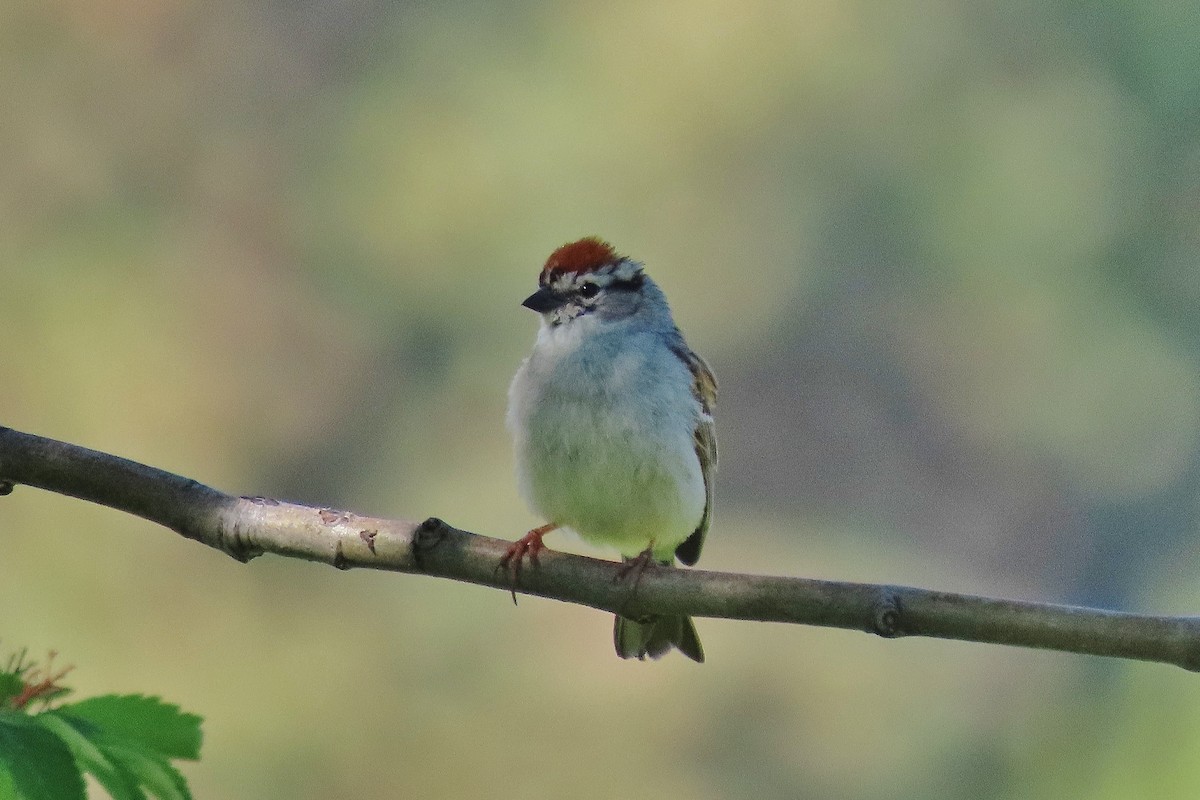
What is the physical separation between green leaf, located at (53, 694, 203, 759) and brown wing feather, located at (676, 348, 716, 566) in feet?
4.80

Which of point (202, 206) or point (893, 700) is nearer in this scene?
point (893, 700)

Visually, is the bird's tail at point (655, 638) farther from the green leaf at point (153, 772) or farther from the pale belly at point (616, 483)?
the green leaf at point (153, 772)

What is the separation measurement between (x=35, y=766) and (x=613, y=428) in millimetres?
1461

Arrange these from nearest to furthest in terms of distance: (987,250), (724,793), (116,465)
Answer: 1. (116,465)
2. (724,793)
3. (987,250)

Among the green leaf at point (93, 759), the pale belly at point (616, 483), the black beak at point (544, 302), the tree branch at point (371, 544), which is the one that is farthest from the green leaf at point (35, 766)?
the black beak at point (544, 302)

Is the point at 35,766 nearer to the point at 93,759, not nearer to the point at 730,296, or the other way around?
the point at 93,759

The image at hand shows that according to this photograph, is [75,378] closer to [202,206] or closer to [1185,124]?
[202,206]

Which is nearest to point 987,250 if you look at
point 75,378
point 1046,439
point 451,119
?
point 1046,439

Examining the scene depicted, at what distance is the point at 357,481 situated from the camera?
5.24m

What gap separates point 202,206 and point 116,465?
14.6ft

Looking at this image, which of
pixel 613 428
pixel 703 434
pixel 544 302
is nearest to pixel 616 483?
pixel 613 428

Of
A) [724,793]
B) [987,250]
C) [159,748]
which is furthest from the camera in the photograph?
[987,250]

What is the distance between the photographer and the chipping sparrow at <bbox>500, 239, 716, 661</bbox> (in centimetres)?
234

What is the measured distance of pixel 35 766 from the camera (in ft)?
3.13
